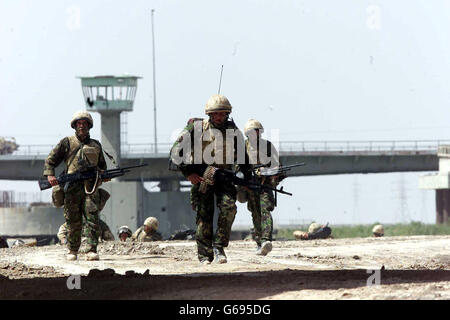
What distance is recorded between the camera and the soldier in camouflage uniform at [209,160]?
14680 mm

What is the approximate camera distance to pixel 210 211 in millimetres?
14883

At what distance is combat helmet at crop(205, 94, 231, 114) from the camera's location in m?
14.6

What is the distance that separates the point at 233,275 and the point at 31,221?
227 ft

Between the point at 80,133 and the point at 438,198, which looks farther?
the point at 438,198

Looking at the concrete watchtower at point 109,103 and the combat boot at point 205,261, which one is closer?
the combat boot at point 205,261

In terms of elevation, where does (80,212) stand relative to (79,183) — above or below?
below

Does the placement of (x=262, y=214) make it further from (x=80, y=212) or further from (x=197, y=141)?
(x=197, y=141)

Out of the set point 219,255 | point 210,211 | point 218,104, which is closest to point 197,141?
point 218,104

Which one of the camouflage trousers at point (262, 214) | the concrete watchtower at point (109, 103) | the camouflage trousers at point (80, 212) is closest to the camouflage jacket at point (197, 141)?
the camouflage trousers at point (262, 214)

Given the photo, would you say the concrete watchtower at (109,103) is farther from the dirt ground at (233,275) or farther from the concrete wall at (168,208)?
the dirt ground at (233,275)
